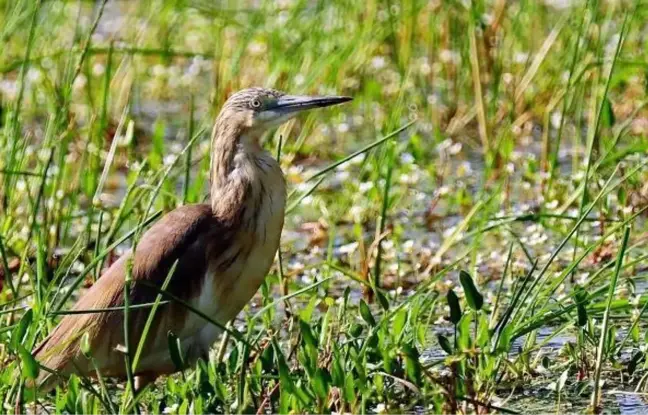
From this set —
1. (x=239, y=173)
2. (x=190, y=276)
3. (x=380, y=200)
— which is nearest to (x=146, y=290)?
(x=190, y=276)

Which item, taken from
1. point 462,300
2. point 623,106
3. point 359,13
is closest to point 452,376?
point 462,300

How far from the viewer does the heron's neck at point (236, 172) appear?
475 centimetres

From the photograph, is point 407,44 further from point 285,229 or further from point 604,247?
point 604,247

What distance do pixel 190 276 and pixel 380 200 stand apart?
1.31m

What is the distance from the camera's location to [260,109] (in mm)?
4910

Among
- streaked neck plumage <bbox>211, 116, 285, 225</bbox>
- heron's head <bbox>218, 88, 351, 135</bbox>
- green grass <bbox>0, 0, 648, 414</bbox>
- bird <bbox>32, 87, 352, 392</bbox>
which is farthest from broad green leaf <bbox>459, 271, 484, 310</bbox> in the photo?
heron's head <bbox>218, 88, 351, 135</bbox>

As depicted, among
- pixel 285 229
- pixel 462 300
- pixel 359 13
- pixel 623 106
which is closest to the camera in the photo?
pixel 462 300

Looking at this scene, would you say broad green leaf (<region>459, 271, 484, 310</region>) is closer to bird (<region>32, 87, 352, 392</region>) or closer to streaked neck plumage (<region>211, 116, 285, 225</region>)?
bird (<region>32, 87, 352, 392</region>)

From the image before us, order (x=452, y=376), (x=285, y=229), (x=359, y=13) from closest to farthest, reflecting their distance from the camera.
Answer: (x=452, y=376) < (x=285, y=229) < (x=359, y=13)

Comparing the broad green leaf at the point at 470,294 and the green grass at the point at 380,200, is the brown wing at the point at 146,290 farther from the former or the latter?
the broad green leaf at the point at 470,294

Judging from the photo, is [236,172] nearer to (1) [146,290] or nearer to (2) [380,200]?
(1) [146,290]

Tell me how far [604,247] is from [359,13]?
8.07 ft

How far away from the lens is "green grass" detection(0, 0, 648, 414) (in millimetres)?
3939

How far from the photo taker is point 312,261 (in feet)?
19.8
